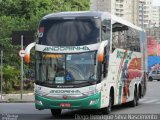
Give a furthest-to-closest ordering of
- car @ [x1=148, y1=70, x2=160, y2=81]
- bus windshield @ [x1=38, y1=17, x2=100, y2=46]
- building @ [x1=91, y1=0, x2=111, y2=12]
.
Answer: building @ [x1=91, y1=0, x2=111, y2=12]
car @ [x1=148, y1=70, x2=160, y2=81]
bus windshield @ [x1=38, y1=17, x2=100, y2=46]

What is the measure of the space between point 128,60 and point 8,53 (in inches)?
934

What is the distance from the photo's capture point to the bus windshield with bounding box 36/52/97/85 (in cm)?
1895

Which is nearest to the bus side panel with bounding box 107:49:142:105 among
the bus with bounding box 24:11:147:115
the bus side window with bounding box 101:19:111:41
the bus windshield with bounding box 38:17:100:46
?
the bus side window with bounding box 101:19:111:41

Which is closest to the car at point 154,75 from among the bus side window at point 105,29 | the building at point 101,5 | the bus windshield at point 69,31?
the building at point 101,5

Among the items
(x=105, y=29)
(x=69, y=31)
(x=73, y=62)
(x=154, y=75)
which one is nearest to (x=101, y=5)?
(x=154, y=75)

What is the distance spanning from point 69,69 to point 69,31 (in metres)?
1.35

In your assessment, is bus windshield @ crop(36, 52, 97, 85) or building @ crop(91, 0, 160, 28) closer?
bus windshield @ crop(36, 52, 97, 85)

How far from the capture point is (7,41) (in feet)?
151

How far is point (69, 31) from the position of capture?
19391mm

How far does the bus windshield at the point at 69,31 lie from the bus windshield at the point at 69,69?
1.51ft

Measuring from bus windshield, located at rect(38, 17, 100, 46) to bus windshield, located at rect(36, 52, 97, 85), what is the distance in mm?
460

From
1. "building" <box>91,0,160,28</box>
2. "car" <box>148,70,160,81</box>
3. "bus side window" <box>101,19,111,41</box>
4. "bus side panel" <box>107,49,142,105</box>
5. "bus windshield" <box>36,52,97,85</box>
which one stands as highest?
"bus side window" <box>101,19,111,41</box>

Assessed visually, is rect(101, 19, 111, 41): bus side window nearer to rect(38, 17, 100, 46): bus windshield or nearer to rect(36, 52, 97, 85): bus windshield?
rect(38, 17, 100, 46): bus windshield

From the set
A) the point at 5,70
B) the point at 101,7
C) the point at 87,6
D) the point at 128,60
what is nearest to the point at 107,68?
the point at 128,60
